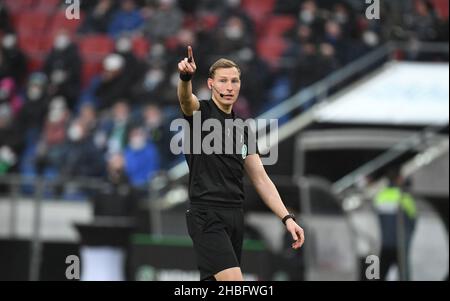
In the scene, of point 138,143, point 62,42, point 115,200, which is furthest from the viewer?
point 62,42

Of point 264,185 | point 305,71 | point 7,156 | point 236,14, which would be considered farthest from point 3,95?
point 264,185

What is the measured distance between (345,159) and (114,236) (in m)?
4.76

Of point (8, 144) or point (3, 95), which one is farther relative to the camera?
point (3, 95)

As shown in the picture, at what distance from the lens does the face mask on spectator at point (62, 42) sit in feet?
65.6

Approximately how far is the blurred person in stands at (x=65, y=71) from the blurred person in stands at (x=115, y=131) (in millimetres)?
1437

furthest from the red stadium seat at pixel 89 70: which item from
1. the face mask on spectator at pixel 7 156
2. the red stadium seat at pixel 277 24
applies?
the red stadium seat at pixel 277 24

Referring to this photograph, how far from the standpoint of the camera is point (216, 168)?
757 centimetres

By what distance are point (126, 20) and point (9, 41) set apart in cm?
237

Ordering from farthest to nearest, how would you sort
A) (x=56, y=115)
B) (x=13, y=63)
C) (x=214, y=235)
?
1. (x=13, y=63)
2. (x=56, y=115)
3. (x=214, y=235)

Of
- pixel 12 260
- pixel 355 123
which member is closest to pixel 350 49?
pixel 355 123

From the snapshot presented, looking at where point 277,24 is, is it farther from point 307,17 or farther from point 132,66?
point 132,66

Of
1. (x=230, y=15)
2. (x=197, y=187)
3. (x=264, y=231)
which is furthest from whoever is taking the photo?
(x=230, y=15)

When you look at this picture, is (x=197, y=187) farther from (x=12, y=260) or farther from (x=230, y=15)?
(x=230, y=15)

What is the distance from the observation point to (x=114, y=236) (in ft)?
48.9
